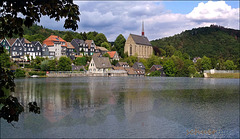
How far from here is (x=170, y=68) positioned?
10488 cm

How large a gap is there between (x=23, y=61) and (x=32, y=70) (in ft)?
17.7

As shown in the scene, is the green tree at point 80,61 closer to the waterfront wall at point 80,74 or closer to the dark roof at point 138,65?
the waterfront wall at point 80,74

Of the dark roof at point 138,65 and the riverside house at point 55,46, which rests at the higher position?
the riverside house at point 55,46

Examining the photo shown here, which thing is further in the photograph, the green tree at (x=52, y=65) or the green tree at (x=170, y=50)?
the green tree at (x=170, y=50)

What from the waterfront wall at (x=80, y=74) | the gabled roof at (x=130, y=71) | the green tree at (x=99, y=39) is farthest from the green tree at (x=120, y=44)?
the waterfront wall at (x=80, y=74)

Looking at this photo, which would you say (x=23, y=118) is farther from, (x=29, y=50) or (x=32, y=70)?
(x=29, y=50)

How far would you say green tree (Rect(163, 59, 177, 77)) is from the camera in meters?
103

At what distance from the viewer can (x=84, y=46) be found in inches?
4373

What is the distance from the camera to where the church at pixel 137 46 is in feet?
452

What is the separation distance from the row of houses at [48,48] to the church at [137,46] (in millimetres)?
22894

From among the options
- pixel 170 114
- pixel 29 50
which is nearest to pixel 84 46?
pixel 29 50

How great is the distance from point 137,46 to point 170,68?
1503 inches

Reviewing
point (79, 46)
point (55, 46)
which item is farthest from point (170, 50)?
point (55, 46)

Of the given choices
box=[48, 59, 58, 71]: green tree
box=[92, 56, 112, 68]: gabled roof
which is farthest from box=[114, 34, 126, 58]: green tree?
box=[48, 59, 58, 71]: green tree
